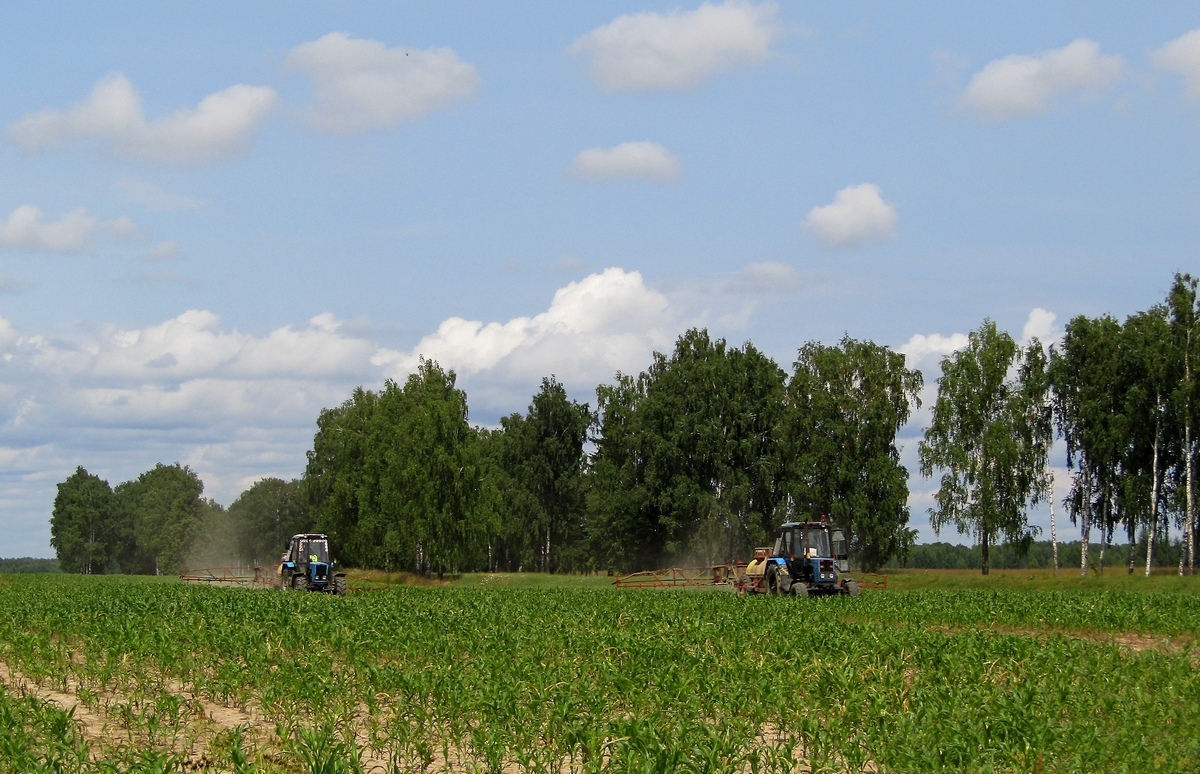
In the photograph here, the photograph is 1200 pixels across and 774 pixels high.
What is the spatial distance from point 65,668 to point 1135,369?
48830 millimetres

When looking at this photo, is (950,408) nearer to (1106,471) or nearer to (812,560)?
(1106,471)

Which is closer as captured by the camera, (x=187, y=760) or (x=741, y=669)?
(x=187, y=760)

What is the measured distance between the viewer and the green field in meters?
10.0

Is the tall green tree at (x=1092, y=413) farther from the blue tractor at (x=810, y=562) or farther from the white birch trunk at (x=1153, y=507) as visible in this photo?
the blue tractor at (x=810, y=562)

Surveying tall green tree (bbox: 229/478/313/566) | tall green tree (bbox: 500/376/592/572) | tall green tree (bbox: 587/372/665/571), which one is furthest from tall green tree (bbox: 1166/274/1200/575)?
tall green tree (bbox: 229/478/313/566)

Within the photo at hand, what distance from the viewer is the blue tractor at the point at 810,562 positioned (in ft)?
111

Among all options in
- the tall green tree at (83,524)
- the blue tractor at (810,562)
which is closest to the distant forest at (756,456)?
the blue tractor at (810,562)

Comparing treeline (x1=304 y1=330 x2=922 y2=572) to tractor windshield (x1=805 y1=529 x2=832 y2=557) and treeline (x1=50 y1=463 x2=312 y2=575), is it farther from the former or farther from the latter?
treeline (x1=50 y1=463 x2=312 y2=575)

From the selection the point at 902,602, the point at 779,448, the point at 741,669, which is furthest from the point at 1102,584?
the point at 741,669

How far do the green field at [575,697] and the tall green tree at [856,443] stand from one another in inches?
1487

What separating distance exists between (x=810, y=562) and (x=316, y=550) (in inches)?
768

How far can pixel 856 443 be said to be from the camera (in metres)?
60.1

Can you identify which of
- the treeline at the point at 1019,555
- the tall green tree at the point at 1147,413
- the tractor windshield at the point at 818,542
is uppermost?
the tall green tree at the point at 1147,413

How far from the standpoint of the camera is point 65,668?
16203 mm
